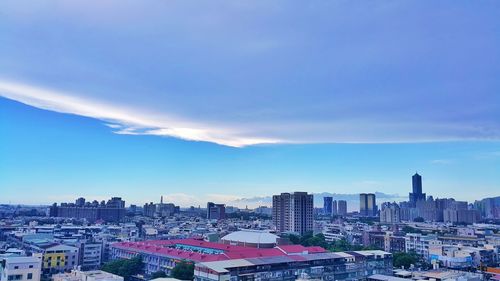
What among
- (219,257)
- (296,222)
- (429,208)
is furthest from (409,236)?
(429,208)

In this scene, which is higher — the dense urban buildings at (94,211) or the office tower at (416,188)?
the office tower at (416,188)

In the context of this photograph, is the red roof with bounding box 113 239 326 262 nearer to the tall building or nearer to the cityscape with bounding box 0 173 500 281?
the cityscape with bounding box 0 173 500 281

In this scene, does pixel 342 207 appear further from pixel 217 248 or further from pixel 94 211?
pixel 217 248

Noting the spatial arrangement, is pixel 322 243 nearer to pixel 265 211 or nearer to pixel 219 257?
pixel 219 257

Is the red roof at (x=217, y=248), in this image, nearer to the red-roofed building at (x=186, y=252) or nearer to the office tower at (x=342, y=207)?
the red-roofed building at (x=186, y=252)

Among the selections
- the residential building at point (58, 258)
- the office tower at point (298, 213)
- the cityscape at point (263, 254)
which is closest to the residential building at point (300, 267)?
the cityscape at point (263, 254)

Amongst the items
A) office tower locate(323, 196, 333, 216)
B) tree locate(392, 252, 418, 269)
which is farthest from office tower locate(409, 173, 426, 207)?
tree locate(392, 252, 418, 269)

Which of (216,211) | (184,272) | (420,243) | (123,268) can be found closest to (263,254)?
(184,272)
